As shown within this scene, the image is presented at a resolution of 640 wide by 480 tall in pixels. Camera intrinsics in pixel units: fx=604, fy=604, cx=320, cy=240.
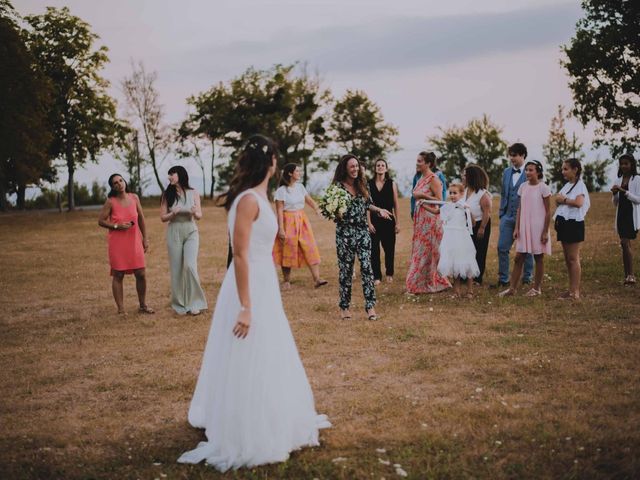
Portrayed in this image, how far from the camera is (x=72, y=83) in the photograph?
41.7 meters

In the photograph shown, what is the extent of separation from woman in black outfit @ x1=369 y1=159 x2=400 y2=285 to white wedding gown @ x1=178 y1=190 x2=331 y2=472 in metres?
7.16

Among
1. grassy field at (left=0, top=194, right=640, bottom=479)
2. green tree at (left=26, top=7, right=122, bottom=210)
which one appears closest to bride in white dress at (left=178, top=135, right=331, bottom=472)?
grassy field at (left=0, top=194, right=640, bottom=479)

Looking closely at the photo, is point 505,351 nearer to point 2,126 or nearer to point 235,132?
point 2,126

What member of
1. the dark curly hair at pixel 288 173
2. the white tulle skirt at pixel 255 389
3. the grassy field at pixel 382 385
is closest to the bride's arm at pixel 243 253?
the white tulle skirt at pixel 255 389

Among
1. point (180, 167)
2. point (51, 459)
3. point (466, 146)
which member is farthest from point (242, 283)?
point (466, 146)

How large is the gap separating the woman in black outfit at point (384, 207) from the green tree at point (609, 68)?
2584 cm

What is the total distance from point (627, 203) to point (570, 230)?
6.36ft

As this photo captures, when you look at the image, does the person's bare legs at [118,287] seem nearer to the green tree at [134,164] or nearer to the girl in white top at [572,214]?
the girl in white top at [572,214]

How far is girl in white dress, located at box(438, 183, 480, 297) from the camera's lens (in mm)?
10062

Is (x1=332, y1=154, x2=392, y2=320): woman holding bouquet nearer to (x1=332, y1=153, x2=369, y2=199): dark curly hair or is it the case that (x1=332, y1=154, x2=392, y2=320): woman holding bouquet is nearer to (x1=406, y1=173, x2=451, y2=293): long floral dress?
(x1=332, y1=153, x2=369, y2=199): dark curly hair

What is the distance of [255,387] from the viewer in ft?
15.0

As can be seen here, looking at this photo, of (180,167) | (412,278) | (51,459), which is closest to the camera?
(51,459)

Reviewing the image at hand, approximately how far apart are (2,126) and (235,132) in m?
27.5

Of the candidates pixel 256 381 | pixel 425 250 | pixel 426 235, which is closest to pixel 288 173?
pixel 426 235
